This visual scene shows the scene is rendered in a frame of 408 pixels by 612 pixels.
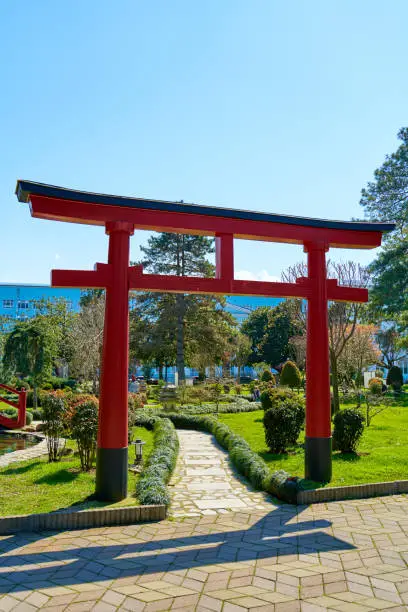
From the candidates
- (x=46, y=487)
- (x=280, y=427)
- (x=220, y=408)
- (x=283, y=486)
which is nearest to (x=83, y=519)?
(x=46, y=487)

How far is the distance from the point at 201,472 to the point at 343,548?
4695mm

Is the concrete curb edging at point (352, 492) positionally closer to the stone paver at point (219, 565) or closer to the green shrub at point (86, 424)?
the stone paver at point (219, 565)

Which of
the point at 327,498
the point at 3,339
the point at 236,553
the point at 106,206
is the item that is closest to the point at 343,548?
the point at 236,553

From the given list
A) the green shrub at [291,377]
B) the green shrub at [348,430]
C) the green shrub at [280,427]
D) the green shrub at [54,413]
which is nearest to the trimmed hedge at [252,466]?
the green shrub at [280,427]

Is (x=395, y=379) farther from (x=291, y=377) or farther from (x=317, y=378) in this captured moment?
(x=317, y=378)

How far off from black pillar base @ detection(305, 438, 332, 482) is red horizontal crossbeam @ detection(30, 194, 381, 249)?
11.4 feet

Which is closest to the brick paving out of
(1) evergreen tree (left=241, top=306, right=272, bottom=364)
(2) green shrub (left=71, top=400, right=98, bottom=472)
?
(2) green shrub (left=71, top=400, right=98, bottom=472)

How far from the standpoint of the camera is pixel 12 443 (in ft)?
50.0

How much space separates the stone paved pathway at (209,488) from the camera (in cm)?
744

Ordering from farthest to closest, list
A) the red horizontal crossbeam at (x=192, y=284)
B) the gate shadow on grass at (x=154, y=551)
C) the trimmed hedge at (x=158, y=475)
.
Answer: the red horizontal crossbeam at (x=192, y=284), the trimmed hedge at (x=158, y=475), the gate shadow on grass at (x=154, y=551)

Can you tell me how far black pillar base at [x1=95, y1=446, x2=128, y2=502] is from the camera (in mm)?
7160

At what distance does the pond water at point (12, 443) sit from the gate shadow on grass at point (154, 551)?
8.45 meters

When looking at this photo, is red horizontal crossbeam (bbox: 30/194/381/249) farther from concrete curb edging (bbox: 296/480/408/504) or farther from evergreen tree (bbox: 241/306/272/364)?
evergreen tree (bbox: 241/306/272/364)

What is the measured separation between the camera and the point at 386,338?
136 ft
